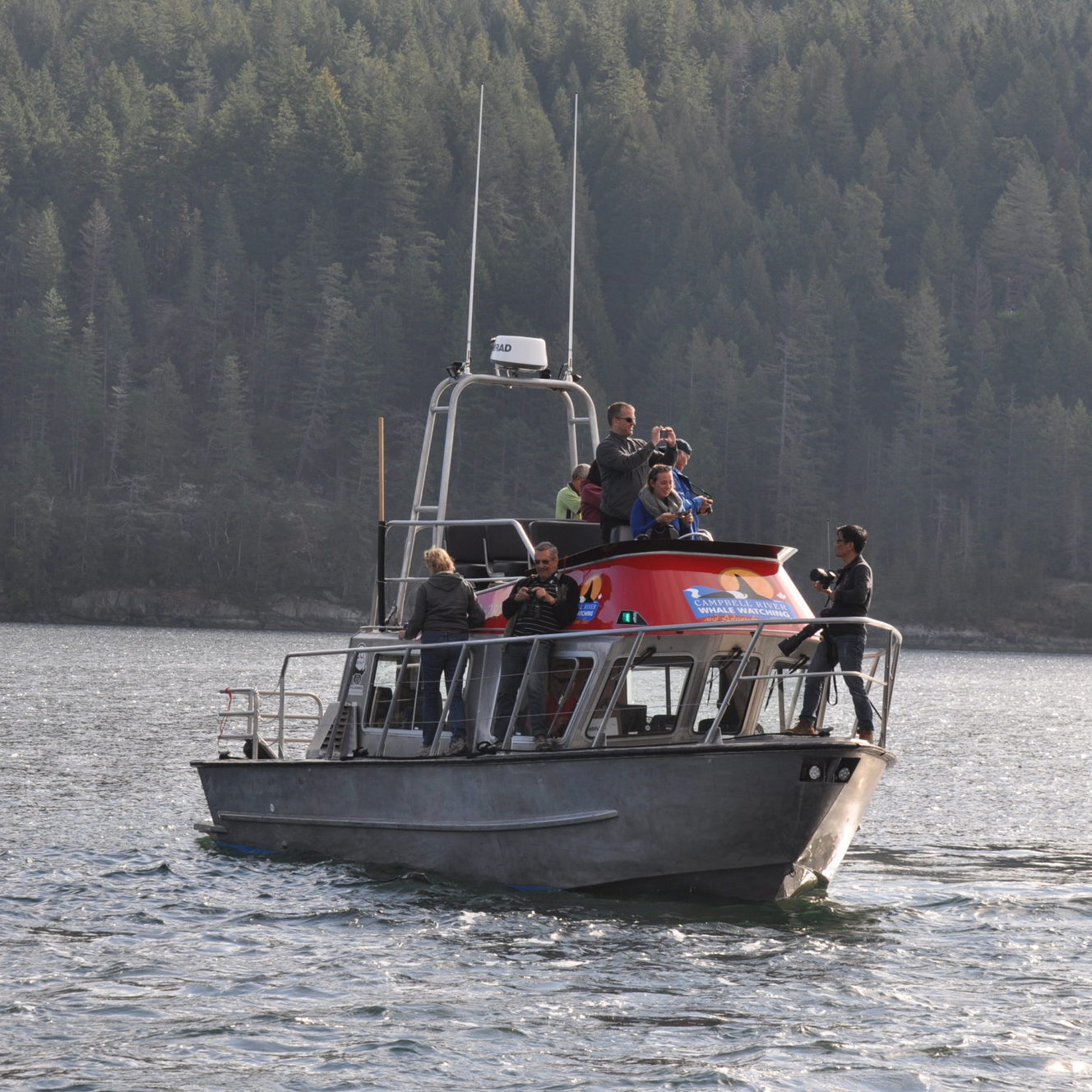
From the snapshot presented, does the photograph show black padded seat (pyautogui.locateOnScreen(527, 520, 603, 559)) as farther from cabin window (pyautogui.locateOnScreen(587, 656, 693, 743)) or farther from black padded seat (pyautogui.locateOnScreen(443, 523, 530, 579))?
cabin window (pyautogui.locateOnScreen(587, 656, 693, 743))

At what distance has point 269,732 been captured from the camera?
1492 inches

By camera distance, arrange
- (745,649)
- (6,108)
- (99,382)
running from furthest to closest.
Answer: (6,108) → (99,382) → (745,649)

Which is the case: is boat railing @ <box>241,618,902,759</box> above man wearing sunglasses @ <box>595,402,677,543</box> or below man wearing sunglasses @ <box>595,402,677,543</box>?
below

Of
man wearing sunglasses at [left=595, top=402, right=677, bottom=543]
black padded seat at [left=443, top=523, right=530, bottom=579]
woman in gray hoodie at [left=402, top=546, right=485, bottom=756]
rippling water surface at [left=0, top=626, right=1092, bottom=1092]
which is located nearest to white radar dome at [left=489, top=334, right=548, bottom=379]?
black padded seat at [left=443, top=523, right=530, bottom=579]

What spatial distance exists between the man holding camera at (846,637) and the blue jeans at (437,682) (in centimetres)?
320

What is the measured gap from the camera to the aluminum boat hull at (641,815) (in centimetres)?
1451

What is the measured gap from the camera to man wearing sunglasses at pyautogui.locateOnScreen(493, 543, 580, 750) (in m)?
15.7

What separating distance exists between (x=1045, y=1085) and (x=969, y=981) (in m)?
2.75

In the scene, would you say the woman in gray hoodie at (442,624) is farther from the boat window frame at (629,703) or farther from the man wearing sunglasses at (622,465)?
the boat window frame at (629,703)

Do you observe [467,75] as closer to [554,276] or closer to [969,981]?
[554,276]

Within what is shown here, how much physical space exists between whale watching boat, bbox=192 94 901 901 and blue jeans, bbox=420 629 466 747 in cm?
13

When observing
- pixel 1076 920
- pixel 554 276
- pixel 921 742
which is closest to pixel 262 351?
pixel 554 276

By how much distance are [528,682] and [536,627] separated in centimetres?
51

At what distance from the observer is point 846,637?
1512cm
